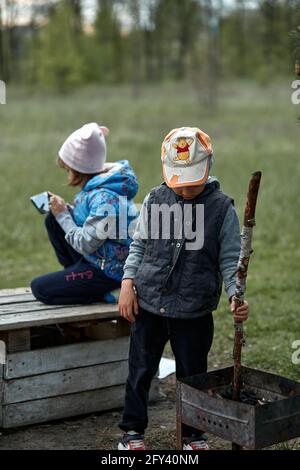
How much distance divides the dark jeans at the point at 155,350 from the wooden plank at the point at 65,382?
24.5 inches

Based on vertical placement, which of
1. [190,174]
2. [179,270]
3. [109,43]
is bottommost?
[179,270]

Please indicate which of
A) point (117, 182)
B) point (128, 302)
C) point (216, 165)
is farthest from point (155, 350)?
point (216, 165)

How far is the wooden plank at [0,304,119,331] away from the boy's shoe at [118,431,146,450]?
77 cm

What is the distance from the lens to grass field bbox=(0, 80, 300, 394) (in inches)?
275

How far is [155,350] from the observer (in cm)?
403

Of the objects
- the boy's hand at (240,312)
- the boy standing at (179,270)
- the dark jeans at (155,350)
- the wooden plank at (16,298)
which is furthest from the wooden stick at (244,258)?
the wooden plank at (16,298)

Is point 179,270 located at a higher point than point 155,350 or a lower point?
higher

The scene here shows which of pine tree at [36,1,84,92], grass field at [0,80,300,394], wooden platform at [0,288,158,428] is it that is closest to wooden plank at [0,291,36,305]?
wooden platform at [0,288,158,428]

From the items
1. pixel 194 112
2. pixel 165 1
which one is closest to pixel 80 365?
pixel 194 112

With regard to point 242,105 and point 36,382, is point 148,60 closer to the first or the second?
point 242,105

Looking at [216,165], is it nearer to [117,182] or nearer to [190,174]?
[117,182]

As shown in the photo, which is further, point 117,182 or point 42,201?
point 42,201

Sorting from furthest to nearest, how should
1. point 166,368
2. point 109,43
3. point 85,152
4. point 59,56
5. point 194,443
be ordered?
point 109,43 < point 59,56 < point 166,368 < point 85,152 < point 194,443

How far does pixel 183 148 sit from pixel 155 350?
100 cm
